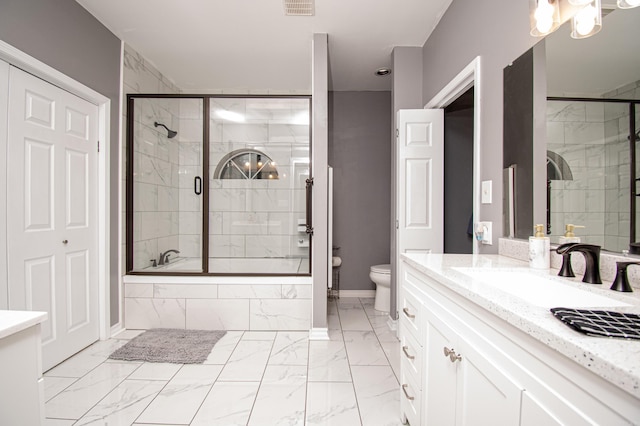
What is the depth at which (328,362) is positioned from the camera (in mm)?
2199

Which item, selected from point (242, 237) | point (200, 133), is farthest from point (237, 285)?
point (200, 133)

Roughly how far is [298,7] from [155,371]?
2812mm

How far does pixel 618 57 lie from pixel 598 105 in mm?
148

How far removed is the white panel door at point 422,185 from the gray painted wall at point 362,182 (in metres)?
1.26

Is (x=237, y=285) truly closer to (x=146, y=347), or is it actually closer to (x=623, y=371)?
(x=146, y=347)

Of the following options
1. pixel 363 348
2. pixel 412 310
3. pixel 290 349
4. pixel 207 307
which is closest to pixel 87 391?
pixel 207 307

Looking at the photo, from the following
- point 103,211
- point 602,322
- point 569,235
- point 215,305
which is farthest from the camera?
point 215,305

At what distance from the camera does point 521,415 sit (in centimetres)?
64

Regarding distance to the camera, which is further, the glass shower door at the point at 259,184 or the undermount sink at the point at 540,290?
the glass shower door at the point at 259,184

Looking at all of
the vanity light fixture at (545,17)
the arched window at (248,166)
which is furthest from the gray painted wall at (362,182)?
the vanity light fixture at (545,17)

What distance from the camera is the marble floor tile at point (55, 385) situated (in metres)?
1.79

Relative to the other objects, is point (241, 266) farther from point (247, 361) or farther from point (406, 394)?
point (406, 394)

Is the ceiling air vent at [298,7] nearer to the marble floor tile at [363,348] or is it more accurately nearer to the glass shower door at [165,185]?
the glass shower door at [165,185]

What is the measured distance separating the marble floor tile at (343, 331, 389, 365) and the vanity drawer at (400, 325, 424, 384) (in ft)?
2.54
